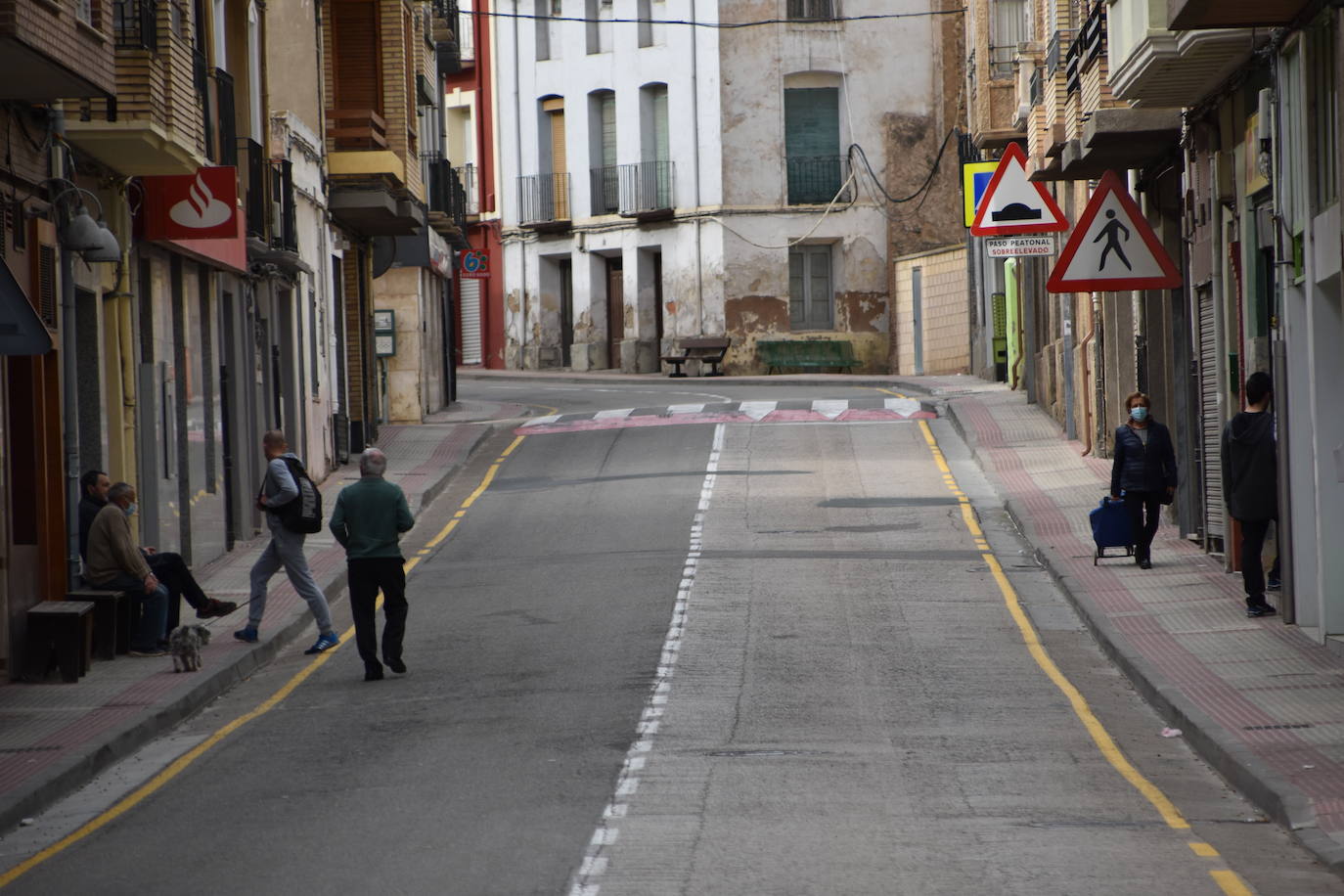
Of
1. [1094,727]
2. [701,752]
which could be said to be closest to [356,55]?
[1094,727]

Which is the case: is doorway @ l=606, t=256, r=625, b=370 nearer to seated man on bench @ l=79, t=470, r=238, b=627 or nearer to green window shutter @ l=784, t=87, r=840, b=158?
green window shutter @ l=784, t=87, r=840, b=158

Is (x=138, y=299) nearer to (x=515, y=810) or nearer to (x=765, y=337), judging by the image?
(x=515, y=810)

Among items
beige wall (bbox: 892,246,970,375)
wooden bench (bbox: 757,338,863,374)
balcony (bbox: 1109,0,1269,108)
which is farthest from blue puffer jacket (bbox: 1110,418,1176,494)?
wooden bench (bbox: 757,338,863,374)

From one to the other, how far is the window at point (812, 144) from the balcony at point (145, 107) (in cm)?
3343

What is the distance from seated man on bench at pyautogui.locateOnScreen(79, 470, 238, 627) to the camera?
15.9 metres

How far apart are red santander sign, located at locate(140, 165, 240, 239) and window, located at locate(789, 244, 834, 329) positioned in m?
33.0

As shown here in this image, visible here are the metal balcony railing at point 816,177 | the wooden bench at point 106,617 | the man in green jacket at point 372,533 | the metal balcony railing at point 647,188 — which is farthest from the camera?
the metal balcony railing at point 647,188

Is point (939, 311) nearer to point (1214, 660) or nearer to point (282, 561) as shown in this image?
point (282, 561)

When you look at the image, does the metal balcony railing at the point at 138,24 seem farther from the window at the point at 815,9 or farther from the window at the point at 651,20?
the window at the point at 815,9

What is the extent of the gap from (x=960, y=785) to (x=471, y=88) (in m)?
49.5

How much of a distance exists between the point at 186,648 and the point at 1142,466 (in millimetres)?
8726

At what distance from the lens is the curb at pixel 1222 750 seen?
28.8ft

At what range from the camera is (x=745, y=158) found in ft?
169

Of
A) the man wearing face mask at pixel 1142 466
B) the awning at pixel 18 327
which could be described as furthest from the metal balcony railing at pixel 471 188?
the awning at pixel 18 327
